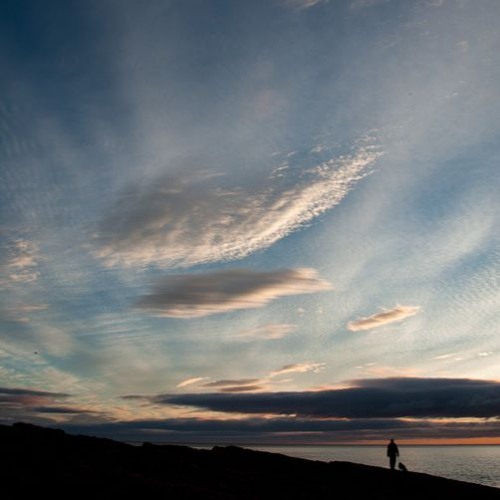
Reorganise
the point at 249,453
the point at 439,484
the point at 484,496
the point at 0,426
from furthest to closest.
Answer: the point at 249,453 < the point at 439,484 < the point at 484,496 < the point at 0,426

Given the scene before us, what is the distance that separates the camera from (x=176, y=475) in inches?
1012

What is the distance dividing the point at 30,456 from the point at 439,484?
2590cm

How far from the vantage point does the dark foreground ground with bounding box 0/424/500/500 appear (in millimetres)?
19672

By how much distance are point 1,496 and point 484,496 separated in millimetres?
27905

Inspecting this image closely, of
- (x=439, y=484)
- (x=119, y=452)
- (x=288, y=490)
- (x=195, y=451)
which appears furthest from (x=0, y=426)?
(x=439, y=484)

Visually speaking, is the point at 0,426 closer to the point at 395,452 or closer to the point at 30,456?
the point at 30,456

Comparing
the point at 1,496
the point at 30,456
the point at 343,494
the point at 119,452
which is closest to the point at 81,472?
the point at 30,456

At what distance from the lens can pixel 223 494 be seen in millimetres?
22719

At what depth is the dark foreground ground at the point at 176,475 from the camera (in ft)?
64.5

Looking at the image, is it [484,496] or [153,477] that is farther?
[484,496]

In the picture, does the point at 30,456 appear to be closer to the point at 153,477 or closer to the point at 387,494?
the point at 153,477

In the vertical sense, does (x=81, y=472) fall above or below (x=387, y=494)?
above

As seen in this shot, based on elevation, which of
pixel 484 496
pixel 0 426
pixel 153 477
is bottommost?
pixel 484 496

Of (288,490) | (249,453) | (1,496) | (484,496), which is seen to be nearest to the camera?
(1,496)
